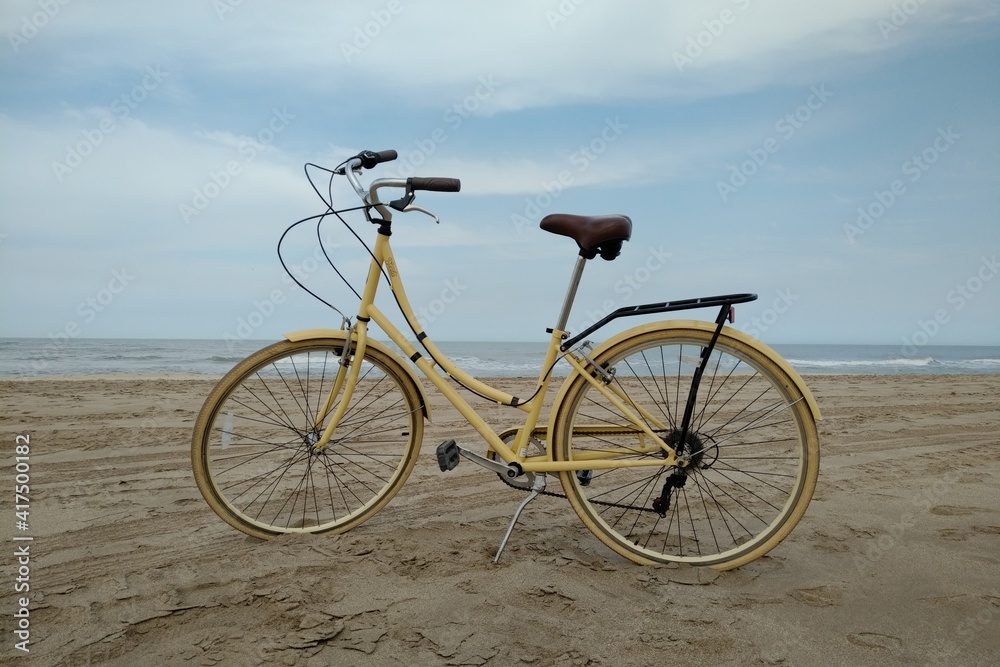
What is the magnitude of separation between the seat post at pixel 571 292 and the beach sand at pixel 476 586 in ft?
3.18

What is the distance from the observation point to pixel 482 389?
278 centimetres

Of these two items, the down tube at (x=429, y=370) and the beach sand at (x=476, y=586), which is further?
the down tube at (x=429, y=370)

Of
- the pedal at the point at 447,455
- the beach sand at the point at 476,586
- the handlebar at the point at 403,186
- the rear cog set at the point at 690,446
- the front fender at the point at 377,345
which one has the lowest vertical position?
the beach sand at the point at 476,586

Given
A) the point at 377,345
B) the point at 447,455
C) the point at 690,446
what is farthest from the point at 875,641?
the point at 377,345

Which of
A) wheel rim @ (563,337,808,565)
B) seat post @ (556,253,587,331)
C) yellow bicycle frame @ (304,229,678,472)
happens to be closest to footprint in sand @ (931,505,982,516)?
wheel rim @ (563,337,808,565)

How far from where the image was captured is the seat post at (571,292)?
253 centimetres

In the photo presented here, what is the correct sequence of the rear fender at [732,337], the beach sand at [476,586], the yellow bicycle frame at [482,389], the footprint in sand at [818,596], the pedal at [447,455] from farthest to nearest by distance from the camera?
the pedal at [447,455], the yellow bicycle frame at [482,389], the rear fender at [732,337], the footprint in sand at [818,596], the beach sand at [476,586]

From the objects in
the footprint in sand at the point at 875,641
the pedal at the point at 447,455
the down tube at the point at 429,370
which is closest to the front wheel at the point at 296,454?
the down tube at the point at 429,370

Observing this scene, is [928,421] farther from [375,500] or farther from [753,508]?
[375,500]

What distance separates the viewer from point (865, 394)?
7738 mm

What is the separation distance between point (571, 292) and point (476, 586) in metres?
1.21

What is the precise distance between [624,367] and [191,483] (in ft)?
8.78

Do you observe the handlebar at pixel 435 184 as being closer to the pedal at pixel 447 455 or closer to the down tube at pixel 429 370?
the down tube at pixel 429 370

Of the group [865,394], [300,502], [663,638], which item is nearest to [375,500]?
[300,502]
